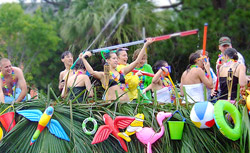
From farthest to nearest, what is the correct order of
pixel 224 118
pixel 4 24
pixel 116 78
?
pixel 4 24, pixel 116 78, pixel 224 118

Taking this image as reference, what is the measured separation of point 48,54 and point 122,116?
1269 cm

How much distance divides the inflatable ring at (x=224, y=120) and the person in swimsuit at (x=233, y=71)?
0.84 metres

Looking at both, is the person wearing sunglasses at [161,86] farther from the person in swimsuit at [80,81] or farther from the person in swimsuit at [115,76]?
the person in swimsuit at [80,81]

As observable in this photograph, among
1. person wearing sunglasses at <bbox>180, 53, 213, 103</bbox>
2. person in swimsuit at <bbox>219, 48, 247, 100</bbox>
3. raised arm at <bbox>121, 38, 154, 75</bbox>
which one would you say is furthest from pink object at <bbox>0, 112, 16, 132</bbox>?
person in swimsuit at <bbox>219, 48, 247, 100</bbox>

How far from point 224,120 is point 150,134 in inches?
31.1

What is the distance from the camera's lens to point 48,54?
17.0m

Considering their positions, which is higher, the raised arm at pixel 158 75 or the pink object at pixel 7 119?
the raised arm at pixel 158 75

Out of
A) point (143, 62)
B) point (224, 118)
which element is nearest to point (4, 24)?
point (143, 62)

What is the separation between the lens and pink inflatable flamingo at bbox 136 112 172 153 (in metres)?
4.75

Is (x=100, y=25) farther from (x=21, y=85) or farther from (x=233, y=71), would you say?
(x=233, y=71)

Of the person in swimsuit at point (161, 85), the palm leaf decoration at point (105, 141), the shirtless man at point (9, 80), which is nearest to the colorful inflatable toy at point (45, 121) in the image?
the palm leaf decoration at point (105, 141)

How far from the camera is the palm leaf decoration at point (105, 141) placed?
4707mm

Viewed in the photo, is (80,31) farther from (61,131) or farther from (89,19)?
(61,131)

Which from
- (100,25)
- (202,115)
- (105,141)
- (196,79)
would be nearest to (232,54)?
(196,79)
